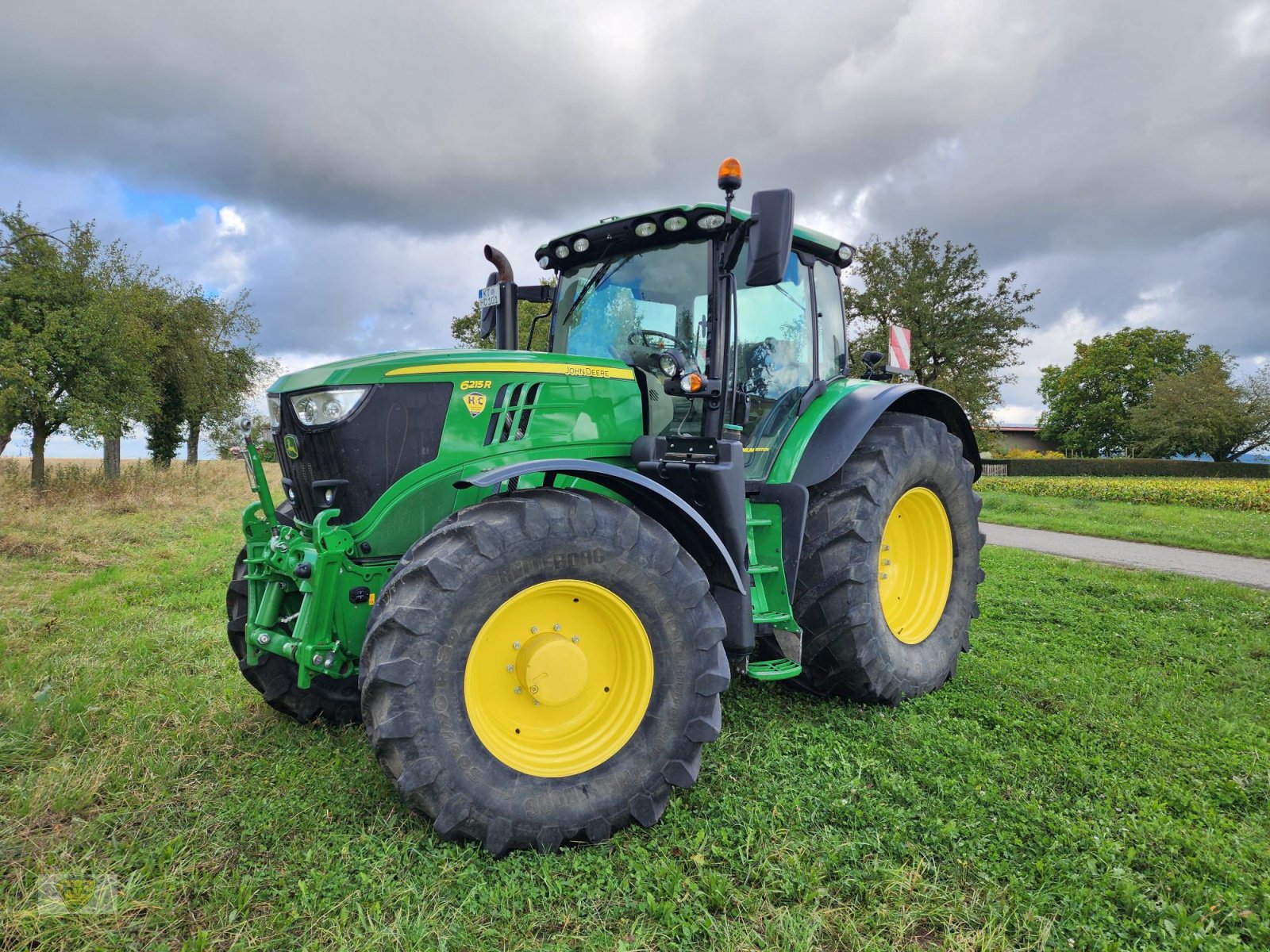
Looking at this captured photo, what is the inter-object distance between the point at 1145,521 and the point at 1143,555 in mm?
4119

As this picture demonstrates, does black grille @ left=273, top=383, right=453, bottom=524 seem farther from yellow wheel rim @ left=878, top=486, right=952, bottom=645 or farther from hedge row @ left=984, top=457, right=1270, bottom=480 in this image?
hedge row @ left=984, top=457, right=1270, bottom=480

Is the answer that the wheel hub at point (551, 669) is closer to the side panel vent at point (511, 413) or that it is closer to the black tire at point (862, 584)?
the side panel vent at point (511, 413)

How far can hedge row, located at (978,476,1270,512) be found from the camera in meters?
16.7

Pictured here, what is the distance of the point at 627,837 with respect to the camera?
2701mm

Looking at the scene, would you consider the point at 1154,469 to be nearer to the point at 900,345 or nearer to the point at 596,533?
the point at 900,345

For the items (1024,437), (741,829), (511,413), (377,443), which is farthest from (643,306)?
(1024,437)

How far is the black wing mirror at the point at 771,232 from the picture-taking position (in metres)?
3.03

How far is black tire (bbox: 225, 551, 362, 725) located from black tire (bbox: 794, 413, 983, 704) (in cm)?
221

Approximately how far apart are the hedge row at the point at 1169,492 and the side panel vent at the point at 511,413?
1826 cm

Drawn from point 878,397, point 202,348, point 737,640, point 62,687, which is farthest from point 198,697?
point 202,348

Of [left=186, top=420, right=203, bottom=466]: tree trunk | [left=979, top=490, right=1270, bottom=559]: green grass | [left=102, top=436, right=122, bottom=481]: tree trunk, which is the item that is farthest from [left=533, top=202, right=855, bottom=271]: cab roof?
[left=186, top=420, right=203, bottom=466]: tree trunk

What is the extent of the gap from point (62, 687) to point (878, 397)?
4701 millimetres

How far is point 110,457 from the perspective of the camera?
56.3ft

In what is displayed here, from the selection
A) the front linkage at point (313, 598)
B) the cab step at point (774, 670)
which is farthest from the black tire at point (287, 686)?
the cab step at point (774, 670)
